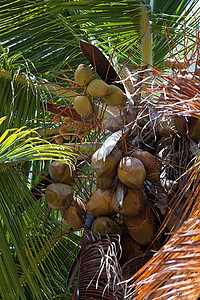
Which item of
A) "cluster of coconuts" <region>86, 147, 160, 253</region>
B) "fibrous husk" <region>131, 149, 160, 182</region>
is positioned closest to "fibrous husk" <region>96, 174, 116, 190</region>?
"cluster of coconuts" <region>86, 147, 160, 253</region>

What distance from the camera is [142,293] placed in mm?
899

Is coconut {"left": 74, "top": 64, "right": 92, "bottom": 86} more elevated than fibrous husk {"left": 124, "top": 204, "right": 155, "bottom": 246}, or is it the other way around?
coconut {"left": 74, "top": 64, "right": 92, "bottom": 86}

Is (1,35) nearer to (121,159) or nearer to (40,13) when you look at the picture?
(40,13)

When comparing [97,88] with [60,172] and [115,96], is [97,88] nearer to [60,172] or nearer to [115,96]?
[115,96]

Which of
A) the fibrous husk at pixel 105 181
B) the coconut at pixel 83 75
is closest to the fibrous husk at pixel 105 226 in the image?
the fibrous husk at pixel 105 181

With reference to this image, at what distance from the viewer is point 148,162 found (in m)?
1.55

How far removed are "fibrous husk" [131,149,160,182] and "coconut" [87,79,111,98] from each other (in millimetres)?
204

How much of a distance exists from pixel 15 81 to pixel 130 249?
903 mm

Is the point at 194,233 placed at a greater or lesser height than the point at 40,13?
lesser

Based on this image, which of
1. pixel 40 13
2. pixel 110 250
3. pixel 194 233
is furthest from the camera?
pixel 40 13

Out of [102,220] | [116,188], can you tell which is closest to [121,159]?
[116,188]

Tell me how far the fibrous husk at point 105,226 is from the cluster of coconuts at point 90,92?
0.33 m

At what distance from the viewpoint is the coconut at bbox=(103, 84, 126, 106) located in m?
1.65

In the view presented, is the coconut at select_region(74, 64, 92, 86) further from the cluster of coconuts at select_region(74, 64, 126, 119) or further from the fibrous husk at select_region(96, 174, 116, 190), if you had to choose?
the fibrous husk at select_region(96, 174, 116, 190)
